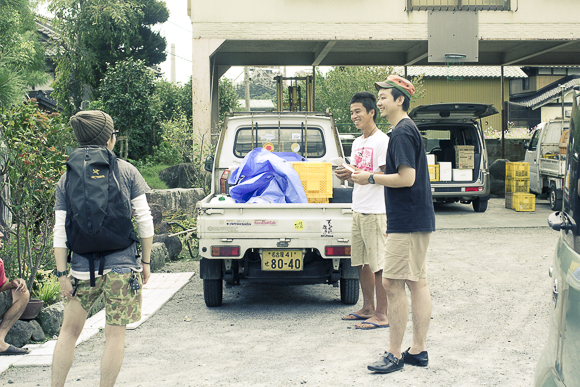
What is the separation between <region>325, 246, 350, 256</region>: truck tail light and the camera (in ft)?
17.3

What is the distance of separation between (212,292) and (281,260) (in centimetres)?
87

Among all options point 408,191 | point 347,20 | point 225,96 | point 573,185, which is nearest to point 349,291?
point 408,191

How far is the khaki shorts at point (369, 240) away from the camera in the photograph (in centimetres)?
487

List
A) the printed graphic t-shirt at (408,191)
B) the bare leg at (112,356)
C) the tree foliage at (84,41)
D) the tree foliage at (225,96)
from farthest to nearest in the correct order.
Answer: the tree foliage at (225,96) → the tree foliage at (84,41) → the printed graphic t-shirt at (408,191) → the bare leg at (112,356)

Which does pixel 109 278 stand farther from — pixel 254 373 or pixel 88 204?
pixel 254 373

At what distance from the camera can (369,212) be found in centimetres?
488

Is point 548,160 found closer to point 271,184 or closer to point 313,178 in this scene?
point 313,178

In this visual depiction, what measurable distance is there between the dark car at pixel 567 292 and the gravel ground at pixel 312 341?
5.85ft

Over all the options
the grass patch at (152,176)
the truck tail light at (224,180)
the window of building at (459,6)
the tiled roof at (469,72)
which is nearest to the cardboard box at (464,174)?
the window of building at (459,6)

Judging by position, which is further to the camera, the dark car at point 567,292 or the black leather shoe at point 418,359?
the black leather shoe at point 418,359

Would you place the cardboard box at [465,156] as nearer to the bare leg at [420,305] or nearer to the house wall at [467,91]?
the bare leg at [420,305]

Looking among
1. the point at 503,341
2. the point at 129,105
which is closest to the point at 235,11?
the point at 129,105

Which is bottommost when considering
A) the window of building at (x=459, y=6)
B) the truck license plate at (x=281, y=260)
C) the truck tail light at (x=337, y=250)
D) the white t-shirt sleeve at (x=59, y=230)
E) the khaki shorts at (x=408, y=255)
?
the truck license plate at (x=281, y=260)

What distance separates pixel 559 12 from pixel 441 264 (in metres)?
9.52
